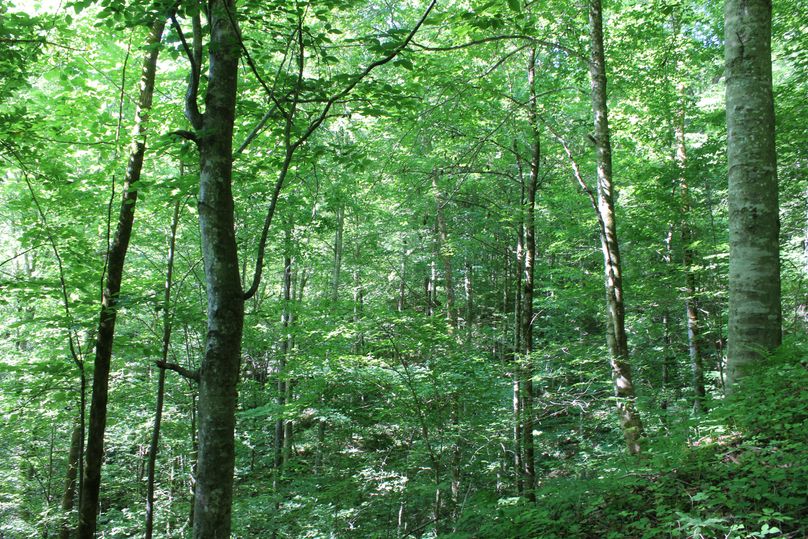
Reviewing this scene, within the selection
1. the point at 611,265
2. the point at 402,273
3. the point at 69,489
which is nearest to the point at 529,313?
the point at 611,265

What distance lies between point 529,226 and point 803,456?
16.6 ft

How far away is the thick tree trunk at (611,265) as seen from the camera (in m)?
4.98

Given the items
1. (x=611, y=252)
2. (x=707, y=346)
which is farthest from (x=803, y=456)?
(x=707, y=346)

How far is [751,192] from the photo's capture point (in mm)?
3783

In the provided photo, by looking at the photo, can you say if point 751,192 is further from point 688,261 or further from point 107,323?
point 688,261

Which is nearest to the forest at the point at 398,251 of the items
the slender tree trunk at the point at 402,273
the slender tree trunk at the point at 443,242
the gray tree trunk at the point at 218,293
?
the gray tree trunk at the point at 218,293

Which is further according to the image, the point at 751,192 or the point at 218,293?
the point at 751,192

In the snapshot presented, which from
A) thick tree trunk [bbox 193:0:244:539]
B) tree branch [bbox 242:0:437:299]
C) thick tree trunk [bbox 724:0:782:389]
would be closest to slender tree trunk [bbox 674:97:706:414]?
thick tree trunk [bbox 724:0:782:389]

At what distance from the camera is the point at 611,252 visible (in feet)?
17.2

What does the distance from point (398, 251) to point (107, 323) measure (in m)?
12.0

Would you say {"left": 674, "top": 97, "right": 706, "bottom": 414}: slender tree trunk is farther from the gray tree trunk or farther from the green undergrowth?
the gray tree trunk

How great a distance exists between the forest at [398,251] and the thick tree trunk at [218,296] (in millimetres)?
15

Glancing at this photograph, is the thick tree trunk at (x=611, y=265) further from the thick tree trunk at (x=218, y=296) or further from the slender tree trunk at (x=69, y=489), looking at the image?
the slender tree trunk at (x=69, y=489)

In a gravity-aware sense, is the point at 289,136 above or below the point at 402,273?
below
